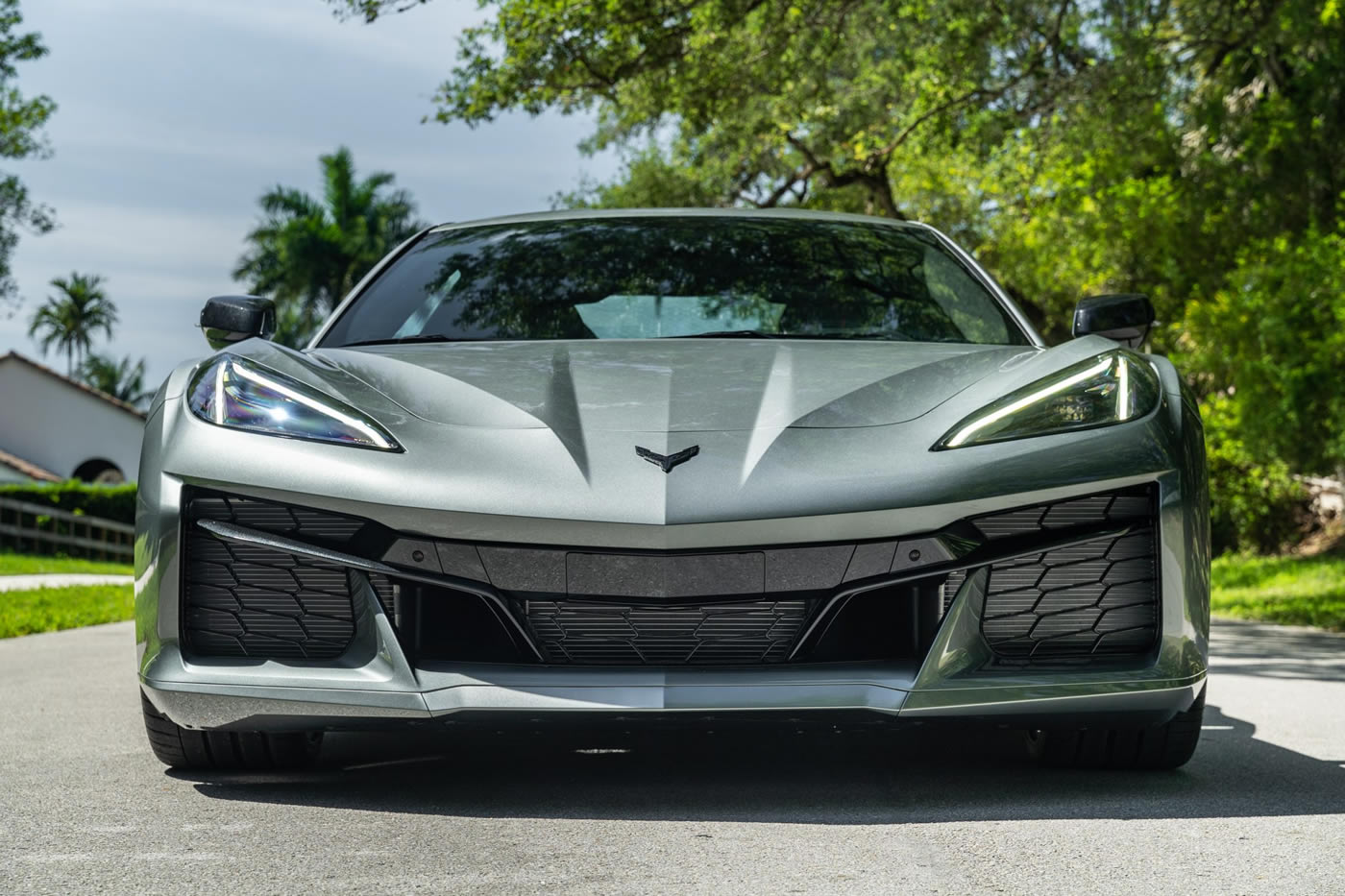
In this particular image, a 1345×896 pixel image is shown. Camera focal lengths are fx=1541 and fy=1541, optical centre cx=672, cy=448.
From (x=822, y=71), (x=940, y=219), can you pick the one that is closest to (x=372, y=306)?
(x=822, y=71)

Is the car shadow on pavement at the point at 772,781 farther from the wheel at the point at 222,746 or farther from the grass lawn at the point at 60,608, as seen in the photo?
the grass lawn at the point at 60,608

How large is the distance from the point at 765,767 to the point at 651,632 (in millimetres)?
727

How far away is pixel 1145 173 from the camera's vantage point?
20047 mm

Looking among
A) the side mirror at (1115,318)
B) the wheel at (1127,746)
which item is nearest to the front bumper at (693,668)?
the wheel at (1127,746)

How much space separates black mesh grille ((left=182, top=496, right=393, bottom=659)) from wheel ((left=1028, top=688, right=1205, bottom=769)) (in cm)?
155

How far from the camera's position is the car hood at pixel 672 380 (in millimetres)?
3160

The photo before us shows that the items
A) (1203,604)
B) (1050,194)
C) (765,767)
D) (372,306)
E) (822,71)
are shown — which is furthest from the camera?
(1050,194)

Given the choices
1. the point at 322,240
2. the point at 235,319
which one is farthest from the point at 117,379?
the point at 235,319

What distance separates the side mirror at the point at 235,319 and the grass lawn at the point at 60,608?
540 cm

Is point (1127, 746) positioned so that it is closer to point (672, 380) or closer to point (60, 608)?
point (672, 380)

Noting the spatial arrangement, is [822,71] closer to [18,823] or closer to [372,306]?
[372,306]

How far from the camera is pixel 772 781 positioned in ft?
11.1

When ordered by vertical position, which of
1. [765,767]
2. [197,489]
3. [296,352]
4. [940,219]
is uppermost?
[940,219]

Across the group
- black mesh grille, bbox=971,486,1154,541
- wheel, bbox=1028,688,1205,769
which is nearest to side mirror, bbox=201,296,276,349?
black mesh grille, bbox=971,486,1154,541
